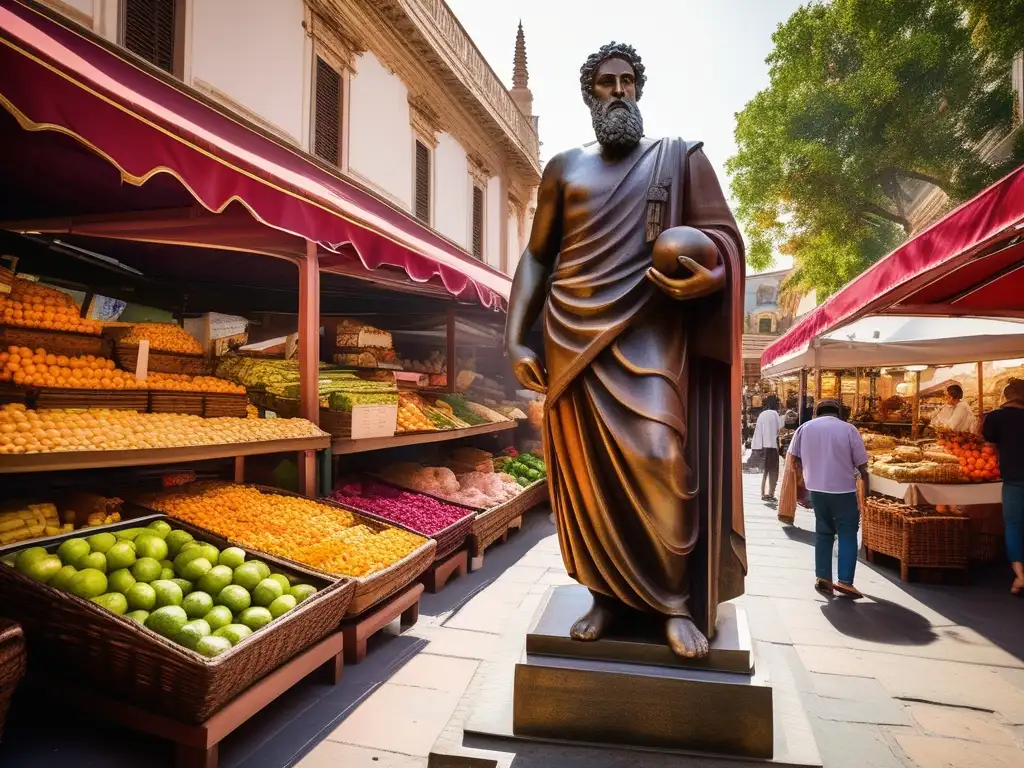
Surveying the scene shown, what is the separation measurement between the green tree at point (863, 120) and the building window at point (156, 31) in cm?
1609

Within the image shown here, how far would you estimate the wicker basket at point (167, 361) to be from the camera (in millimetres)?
4117

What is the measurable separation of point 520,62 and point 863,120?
11.2 m

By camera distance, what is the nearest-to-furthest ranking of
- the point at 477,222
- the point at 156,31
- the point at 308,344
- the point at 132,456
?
1. the point at 132,456
2. the point at 308,344
3. the point at 156,31
4. the point at 477,222

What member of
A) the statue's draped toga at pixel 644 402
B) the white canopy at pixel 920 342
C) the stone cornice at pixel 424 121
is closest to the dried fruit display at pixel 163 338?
the statue's draped toga at pixel 644 402

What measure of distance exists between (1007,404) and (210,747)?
666 centimetres

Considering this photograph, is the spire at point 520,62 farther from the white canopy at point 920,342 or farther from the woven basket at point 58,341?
the woven basket at point 58,341

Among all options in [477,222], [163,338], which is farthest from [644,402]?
[477,222]

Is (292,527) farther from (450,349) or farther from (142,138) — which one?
(450,349)

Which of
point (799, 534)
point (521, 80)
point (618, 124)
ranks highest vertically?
point (521, 80)

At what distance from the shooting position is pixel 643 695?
1.79 metres

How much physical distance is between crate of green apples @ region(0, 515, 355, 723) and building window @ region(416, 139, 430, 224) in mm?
10342

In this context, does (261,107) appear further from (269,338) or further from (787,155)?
(787,155)

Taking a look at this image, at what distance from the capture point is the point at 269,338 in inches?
316

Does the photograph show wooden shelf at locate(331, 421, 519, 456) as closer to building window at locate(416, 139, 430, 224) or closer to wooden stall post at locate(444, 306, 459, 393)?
wooden stall post at locate(444, 306, 459, 393)
